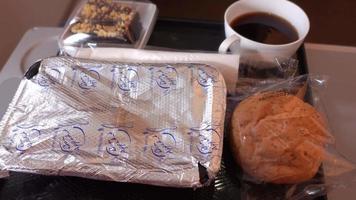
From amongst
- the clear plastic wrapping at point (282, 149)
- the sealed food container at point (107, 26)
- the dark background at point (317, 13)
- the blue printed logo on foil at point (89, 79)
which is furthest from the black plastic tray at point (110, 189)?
the dark background at point (317, 13)

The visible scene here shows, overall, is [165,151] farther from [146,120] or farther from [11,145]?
[11,145]

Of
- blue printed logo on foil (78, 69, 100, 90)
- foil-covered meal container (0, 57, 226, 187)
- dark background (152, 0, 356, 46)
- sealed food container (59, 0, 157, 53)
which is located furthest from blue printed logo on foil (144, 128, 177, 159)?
dark background (152, 0, 356, 46)

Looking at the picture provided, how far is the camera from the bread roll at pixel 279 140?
1.49 ft

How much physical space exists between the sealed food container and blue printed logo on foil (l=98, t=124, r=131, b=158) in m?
0.20

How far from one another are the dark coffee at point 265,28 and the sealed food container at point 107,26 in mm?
174

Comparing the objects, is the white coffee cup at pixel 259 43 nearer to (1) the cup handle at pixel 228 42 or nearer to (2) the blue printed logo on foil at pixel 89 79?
(1) the cup handle at pixel 228 42

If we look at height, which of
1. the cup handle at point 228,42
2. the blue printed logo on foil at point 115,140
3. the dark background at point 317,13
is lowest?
the dark background at point 317,13

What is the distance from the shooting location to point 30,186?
1.56 ft

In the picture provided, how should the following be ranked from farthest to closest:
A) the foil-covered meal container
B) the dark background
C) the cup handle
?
the dark background, the cup handle, the foil-covered meal container

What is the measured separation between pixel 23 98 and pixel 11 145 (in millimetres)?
74

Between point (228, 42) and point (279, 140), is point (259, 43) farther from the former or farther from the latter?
point (279, 140)

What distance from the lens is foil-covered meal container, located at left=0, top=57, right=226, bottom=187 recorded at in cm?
44

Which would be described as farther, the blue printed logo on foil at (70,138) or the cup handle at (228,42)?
the cup handle at (228,42)

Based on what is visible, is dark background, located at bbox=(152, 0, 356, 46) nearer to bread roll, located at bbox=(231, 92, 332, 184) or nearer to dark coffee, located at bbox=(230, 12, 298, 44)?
dark coffee, located at bbox=(230, 12, 298, 44)
